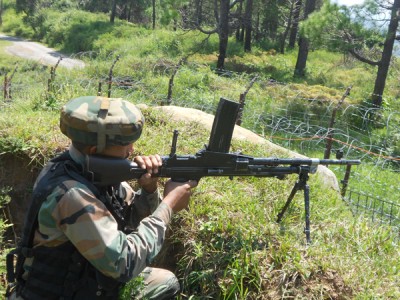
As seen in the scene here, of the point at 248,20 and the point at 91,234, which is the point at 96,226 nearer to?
the point at 91,234

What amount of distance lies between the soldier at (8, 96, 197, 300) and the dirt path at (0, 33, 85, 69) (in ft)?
82.7

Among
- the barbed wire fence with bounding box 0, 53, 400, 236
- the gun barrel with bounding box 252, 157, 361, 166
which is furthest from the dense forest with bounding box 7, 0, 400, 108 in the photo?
the gun barrel with bounding box 252, 157, 361, 166

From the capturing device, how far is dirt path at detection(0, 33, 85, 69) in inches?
1082

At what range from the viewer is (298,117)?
11.9 meters

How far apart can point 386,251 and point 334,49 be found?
9317mm

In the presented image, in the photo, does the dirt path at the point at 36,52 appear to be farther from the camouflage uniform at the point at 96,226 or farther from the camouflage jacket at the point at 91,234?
the camouflage jacket at the point at 91,234

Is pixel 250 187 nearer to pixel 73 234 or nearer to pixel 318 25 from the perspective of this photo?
pixel 73 234

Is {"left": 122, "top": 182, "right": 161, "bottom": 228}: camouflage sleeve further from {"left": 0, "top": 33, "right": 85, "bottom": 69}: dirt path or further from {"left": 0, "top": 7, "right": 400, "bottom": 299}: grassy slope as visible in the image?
{"left": 0, "top": 33, "right": 85, "bottom": 69}: dirt path

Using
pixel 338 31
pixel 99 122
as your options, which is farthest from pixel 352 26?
pixel 99 122

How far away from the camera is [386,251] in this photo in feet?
12.6

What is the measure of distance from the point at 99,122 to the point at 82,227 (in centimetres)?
60

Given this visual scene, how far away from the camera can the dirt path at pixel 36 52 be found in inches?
1082

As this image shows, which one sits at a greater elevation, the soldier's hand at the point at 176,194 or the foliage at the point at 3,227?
the soldier's hand at the point at 176,194

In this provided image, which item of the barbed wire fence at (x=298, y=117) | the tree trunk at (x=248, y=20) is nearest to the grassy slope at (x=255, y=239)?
the barbed wire fence at (x=298, y=117)
